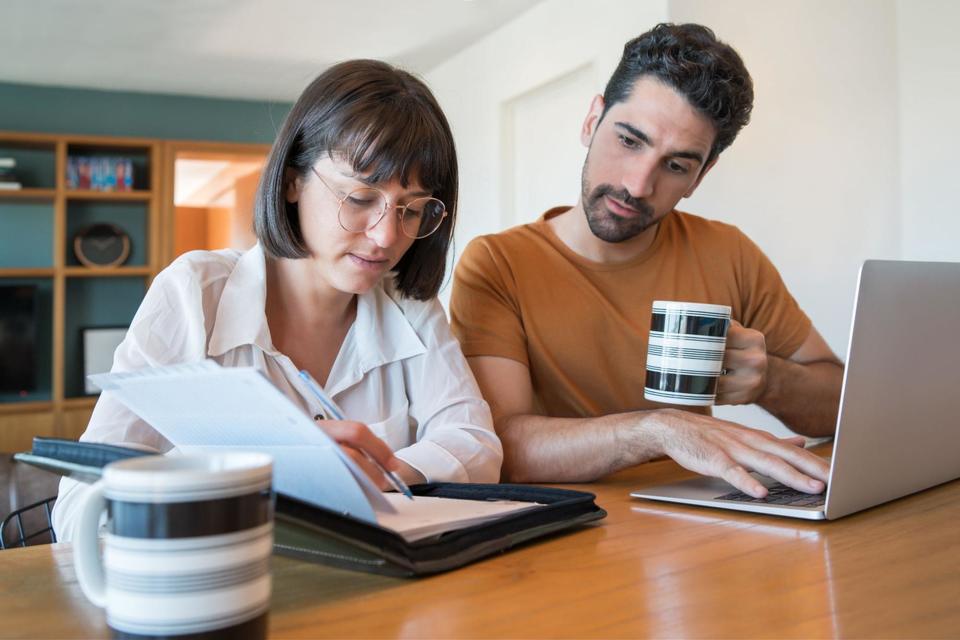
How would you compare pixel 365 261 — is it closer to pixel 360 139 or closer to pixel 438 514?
pixel 360 139

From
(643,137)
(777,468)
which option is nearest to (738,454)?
(777,468)

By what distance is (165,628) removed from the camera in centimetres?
48

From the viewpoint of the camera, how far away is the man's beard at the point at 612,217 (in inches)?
65.8

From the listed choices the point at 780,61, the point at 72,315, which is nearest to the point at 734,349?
the point at 780,61

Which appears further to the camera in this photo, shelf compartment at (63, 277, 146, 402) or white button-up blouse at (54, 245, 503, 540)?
shelf compartment at (63, 277, 146, 402)

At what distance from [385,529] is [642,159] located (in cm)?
111

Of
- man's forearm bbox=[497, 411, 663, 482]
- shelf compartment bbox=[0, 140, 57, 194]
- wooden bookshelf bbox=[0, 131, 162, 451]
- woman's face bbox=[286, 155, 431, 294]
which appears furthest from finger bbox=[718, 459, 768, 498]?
shelf compartment bbox=[0, 140, 57, 194]

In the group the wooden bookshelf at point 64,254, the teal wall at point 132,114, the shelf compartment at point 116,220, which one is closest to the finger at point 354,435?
A: the wooden bookshelf at point 64,254

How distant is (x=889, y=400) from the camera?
997 millimetres

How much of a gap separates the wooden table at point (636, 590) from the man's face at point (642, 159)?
33.0 inches

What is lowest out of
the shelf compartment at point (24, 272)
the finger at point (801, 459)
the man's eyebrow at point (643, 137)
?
the finger at point (801, 459)

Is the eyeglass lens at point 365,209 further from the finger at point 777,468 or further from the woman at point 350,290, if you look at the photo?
the finger at point 777,468

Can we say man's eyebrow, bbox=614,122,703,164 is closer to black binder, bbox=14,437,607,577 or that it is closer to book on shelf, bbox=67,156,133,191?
black binder, bbox=14,437,607,577

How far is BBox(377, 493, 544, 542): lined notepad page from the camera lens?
780 millimetres
